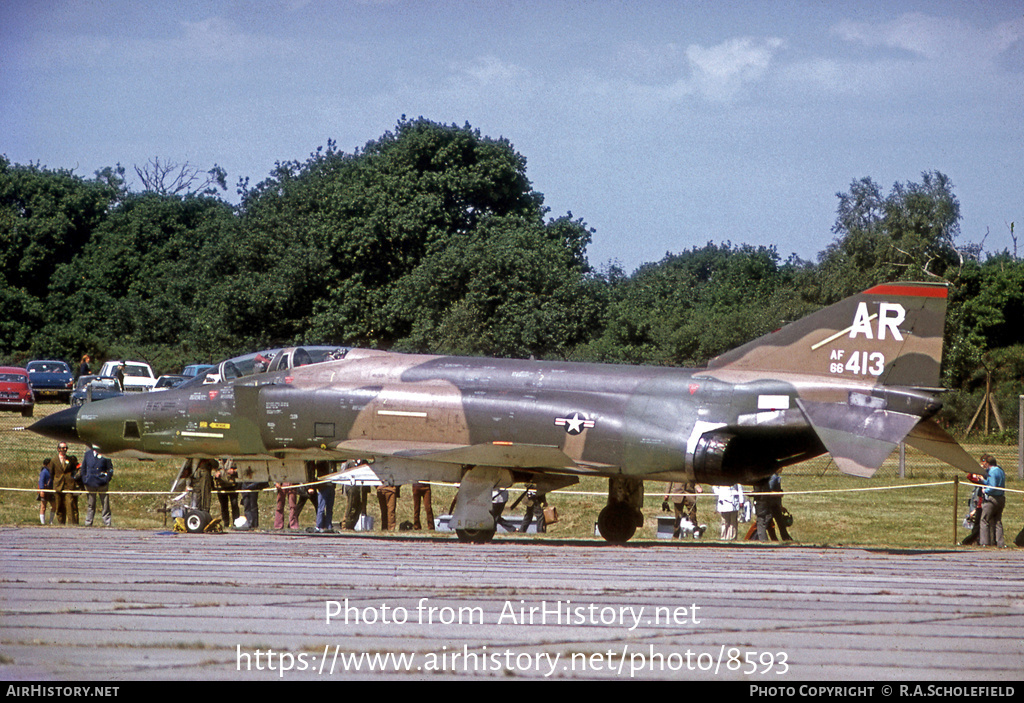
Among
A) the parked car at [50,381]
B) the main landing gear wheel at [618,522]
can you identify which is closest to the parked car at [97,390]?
the parked car at [50,381]

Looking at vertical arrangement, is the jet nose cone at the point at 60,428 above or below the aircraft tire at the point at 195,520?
above

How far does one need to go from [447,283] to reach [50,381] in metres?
19.0

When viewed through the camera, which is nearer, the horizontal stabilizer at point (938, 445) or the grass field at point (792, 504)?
the horizontal stabilizer at point (938, 445)

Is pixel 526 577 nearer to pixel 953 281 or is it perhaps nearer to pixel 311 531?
pixel 311 531

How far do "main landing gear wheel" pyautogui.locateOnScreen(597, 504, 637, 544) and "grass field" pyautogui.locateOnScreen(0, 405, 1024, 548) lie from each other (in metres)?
5.46

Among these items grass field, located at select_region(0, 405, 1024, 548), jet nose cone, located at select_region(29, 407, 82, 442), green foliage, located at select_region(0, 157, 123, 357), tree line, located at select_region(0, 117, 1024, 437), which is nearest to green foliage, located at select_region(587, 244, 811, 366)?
tree line, located at select_region(0, 117, 1024, 437)

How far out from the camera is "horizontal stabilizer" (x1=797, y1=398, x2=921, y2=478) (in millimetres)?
14641

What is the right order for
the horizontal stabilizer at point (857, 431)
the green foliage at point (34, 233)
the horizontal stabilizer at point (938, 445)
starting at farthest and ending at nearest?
the green foliage at point (34, 233) → the horizontal stabilizer at point (938, 445) → the horizontal stabilizer at point (857, 431)

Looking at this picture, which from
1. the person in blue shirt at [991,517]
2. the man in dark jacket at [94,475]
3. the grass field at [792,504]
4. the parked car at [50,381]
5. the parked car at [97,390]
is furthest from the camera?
the parked car at [50,381]

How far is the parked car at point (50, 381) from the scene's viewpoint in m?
49.7

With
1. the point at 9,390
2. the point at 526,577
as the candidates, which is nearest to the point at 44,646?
the point at 526,577

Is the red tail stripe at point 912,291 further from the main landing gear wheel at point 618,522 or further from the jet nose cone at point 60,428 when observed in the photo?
the jet nose cone at point 60,428

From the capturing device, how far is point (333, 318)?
50.8m

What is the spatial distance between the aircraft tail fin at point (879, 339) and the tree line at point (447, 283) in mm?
26742
